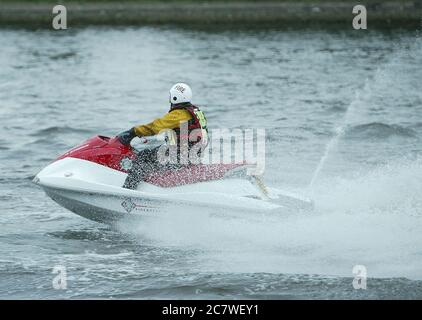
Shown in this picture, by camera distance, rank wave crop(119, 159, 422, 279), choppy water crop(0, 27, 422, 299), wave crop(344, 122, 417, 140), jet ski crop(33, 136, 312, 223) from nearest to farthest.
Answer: choppy water crop(0, 27, 422, 299), wave crop(119, 159, 422, 279), jet ski crop(33, 136, 312, 223), wave crop(344, 122, 417, 140)

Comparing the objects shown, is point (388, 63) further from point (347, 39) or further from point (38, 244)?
point (38, 244)

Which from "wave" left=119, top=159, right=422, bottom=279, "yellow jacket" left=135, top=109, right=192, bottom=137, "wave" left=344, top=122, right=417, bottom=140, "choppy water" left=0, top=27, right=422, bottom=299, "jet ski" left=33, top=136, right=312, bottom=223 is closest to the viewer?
"choppy water" left=0, top=27, right=422, bottom=299

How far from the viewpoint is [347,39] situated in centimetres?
3812

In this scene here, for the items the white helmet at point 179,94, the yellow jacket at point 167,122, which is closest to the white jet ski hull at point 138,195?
the yellow jacket at point 167,122

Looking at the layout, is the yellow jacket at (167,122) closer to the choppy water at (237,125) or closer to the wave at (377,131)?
the choppy water at (237,125)

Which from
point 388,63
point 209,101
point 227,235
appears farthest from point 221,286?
point 388,63

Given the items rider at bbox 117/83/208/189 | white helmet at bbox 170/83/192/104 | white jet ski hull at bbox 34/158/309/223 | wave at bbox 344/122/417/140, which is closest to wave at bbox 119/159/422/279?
white jet ski hull at bbox 34/158/309/223

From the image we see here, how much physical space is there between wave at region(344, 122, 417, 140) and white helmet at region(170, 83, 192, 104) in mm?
8881

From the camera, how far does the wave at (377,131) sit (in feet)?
66.9

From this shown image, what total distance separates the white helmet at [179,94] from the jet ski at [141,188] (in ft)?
3.10

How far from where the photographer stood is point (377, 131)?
20922mm

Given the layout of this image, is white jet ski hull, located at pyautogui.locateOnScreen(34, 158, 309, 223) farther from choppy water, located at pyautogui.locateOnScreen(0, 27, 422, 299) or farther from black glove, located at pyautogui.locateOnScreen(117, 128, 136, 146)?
black glove, located at pyautogui.locateOnScreen(117, 128, 136, 146)

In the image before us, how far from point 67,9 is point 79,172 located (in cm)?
3247

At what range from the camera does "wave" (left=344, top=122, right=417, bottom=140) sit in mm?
20406
